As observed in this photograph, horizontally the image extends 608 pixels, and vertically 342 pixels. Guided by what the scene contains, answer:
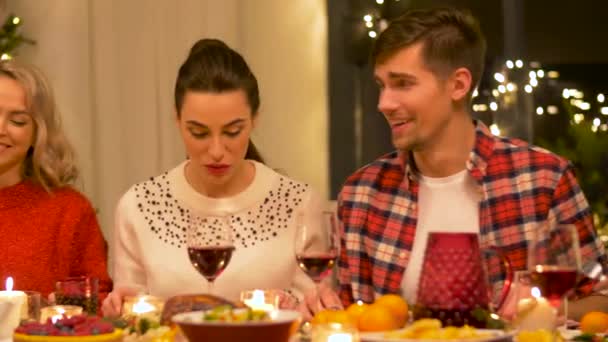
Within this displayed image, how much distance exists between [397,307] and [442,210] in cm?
93

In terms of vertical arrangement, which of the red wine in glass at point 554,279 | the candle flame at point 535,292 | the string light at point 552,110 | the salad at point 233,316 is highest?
the string light at point 552,110

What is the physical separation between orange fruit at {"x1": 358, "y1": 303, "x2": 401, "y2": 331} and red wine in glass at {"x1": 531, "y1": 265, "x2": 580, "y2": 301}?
24 cm

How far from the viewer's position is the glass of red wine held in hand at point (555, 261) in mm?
1706

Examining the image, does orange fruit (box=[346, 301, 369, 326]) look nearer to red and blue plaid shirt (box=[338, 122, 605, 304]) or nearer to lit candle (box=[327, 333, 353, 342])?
lit candle (box=[327, 333, 353, 342])

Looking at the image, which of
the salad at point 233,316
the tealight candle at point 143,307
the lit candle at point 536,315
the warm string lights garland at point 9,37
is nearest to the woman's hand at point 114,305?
the tealight candle at point 143,307

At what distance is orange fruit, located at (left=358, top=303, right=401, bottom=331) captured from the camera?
70.8 inches

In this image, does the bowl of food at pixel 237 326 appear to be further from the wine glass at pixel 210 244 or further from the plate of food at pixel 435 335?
the wine glass at pixel 210 244

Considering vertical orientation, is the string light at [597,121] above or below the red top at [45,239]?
above

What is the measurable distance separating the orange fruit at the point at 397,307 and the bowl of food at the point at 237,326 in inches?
9.4

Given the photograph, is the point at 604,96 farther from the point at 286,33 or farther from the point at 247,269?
the point at 247,269

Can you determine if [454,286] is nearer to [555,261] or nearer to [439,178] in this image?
[555,261]

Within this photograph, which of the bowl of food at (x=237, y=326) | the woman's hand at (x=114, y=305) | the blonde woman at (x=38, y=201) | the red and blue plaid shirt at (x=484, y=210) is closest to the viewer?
the bowl of food at (x=237, y=326)

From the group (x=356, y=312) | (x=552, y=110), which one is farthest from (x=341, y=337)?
(x=552, y=110)

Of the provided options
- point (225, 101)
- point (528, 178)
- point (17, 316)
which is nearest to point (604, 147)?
point (528, 178)
